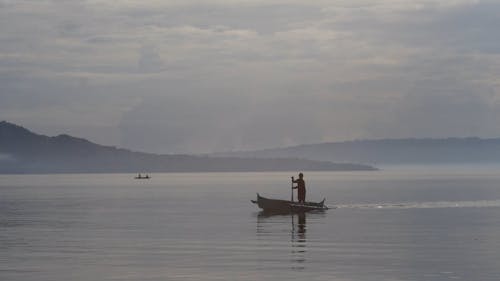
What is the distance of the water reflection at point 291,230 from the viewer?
4091 cm

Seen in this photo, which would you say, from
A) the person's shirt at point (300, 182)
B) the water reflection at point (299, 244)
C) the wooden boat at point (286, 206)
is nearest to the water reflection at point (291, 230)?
the water reflection at point (299, 244)

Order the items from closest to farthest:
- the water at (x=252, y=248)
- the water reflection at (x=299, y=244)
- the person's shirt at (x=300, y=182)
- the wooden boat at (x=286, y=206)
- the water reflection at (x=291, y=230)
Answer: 1. the water at (x=252, y=248)
2. the water reflection at (x=299, y=244)
3. the water reflection at (x=291, y=230)
4. the person's shirt at (x=300, y=182)
5. the wooden boat at (x=286, y=206)

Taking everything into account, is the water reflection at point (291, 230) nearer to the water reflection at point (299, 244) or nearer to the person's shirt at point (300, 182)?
the water reflection at point (299, 244)

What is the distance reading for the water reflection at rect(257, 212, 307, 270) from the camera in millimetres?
40906

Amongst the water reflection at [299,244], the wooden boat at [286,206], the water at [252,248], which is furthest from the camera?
the wooden boat at [286,206]

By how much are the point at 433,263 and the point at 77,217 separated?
146 ft

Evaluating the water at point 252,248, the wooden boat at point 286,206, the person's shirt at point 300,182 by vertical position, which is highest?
the person's shirt at point 300,182

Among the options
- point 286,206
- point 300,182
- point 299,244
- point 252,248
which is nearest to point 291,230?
point 299,244

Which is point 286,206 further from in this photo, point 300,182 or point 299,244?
point 299,244

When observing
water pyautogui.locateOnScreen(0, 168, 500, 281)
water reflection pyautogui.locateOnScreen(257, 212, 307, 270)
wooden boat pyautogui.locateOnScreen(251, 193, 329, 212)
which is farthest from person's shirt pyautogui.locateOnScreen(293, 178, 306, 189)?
water pyautogui.locateOnScreen(0, 168, 500, 281)

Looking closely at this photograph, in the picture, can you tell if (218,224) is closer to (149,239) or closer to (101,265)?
(149,239)

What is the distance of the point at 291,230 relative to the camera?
5869cm

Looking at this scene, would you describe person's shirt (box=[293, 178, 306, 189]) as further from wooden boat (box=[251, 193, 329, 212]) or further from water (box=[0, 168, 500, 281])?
water (box=[0, 168, 500, 281])

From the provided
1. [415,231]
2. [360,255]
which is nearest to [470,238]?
[415,231]
